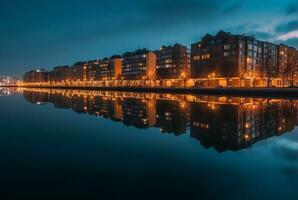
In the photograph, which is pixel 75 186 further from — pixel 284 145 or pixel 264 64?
pixel 264 64

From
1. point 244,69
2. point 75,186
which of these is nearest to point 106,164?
point 75,186

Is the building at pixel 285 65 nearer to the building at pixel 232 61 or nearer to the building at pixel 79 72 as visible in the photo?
the building at pixel 232 61

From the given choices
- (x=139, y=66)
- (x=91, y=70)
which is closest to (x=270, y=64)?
(x=139, y=66)

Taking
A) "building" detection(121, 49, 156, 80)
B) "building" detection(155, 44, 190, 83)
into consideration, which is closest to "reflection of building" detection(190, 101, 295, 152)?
"building" detection(155, 44, 190, 83)

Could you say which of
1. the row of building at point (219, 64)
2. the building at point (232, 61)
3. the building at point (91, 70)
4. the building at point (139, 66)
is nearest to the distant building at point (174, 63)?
the row of building at point (219, 64)

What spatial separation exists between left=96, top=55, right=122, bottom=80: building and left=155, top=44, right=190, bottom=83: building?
38.3 m

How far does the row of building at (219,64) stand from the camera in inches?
3258

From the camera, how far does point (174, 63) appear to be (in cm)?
11175

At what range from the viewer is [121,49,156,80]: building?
126 metres

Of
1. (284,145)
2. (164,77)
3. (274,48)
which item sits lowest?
(284,145)

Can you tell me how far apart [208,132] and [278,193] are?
332 inches

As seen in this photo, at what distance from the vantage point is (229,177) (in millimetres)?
8250

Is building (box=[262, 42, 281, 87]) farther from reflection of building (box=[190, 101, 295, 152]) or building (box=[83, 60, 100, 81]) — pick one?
building (box=[83, 60, 100, 81])

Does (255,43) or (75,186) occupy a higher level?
(255,43)
